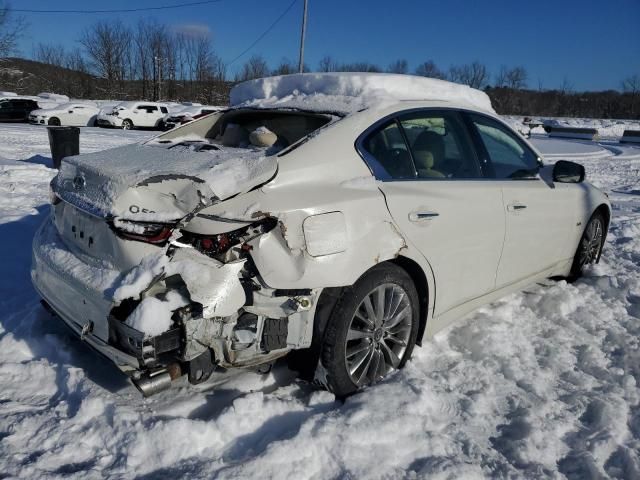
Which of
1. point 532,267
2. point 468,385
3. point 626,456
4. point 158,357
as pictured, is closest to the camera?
point 158,357

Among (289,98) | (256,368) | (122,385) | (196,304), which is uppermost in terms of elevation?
(289,98)

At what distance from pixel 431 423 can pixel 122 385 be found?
5.46 feet

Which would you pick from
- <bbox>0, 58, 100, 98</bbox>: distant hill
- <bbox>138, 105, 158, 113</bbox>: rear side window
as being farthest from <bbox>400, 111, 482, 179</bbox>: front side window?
<bbox>0, 58, 100, 98</bbox>: distant hill

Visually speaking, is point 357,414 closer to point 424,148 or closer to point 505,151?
point 424,148

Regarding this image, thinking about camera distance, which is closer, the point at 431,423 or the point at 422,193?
the point at 431,423

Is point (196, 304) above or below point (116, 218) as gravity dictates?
below

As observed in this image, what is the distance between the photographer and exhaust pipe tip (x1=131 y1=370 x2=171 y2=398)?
2375mm

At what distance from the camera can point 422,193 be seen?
297 centimetres

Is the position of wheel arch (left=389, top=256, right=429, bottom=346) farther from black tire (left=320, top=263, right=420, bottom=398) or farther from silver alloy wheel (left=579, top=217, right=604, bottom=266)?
silver alloy wheel (left=579, top=217, right=604, bottom=266)

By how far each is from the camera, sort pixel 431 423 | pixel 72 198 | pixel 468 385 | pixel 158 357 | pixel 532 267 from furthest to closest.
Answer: pixel 532 267 → pixel 468 385 → pixel 72 198 → pixel 431 423 → pixel 158 357

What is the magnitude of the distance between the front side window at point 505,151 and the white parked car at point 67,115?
2528 centimetres

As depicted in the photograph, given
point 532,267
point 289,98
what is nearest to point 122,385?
point 289,98

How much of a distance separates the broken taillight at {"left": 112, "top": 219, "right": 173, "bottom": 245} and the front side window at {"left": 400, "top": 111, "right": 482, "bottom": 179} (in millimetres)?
1520

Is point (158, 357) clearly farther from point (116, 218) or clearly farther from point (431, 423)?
point (431, 423)
